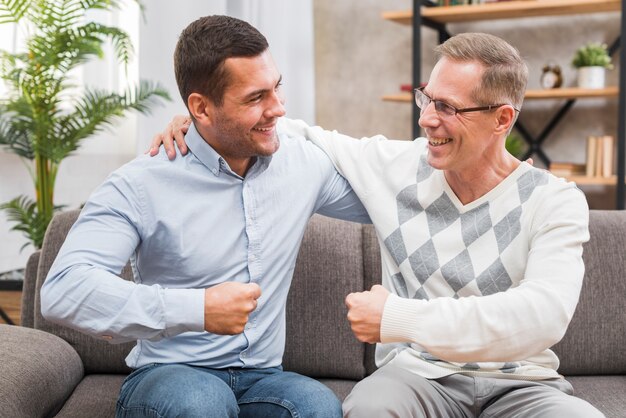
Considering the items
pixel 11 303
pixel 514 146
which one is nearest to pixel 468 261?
pixel 514 146

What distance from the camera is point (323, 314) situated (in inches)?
74.2

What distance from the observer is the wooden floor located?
3.79 meters

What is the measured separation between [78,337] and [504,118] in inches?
44.1

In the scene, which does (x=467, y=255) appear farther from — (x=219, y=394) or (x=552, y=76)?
(x=552, y=76)

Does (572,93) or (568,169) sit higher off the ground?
(572,93)

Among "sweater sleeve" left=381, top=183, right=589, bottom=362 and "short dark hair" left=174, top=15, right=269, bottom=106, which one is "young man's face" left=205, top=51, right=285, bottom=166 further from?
"sweater sleeve" left=381, top=183, right=589, bottom=362

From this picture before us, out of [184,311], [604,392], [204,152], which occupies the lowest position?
[604,392]

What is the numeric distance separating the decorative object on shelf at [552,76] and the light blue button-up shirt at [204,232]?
2482mm

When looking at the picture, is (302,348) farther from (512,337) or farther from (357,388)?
(512,337)

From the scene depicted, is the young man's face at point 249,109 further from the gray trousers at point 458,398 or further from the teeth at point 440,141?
the gray trousers at point 458,398

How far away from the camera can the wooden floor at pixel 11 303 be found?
149 inches

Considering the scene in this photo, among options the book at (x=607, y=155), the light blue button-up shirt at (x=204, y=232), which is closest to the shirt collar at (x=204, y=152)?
the light blue button-up shirt at (x=204, y=232)

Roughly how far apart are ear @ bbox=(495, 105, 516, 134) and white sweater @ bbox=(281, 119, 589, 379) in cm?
9

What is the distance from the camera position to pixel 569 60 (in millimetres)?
4035
